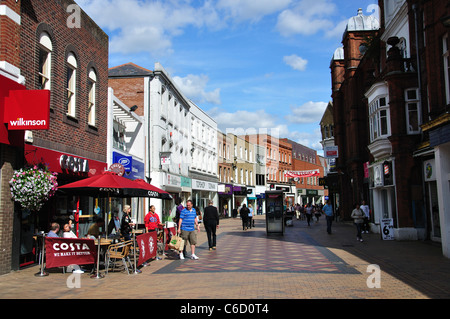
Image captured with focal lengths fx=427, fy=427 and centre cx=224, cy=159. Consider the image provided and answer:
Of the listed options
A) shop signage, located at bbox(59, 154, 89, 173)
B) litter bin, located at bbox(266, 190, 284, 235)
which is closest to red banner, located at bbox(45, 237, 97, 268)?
shop signage, located at bbox(59, 154, 89, 173)

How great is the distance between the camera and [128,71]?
2908 centimetres

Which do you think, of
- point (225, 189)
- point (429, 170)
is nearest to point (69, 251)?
point (429, 170)

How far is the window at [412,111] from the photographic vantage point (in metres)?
18.1

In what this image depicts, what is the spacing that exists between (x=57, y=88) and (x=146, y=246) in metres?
5.82

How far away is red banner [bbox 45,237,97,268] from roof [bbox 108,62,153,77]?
19.4 m

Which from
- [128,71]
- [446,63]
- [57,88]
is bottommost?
[57,88]

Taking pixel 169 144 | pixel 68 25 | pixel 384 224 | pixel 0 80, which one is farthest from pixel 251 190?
pixel 0 80

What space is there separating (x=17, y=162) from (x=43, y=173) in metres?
0.73

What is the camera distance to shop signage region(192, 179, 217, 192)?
38.4m

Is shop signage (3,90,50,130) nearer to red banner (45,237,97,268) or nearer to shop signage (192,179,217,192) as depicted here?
red banner (45,237,97,268)

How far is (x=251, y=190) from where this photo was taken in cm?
5641

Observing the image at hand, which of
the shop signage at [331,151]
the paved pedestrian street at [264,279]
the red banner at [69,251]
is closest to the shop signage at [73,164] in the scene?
the paved pedestrian street at [264,279]

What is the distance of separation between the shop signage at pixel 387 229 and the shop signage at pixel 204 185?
21748mm

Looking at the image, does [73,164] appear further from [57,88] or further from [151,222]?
[151,222]
